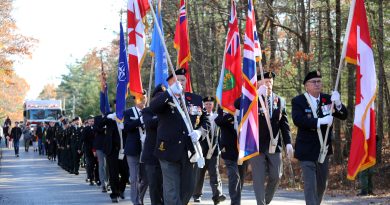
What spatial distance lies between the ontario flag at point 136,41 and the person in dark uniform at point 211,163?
2.15 meters

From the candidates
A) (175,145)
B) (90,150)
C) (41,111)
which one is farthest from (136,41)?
(41,111)

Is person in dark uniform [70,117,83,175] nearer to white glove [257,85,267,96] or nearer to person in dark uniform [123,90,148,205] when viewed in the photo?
person in dark uniform [123,90,148,205]

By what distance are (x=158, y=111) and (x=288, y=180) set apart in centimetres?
1219

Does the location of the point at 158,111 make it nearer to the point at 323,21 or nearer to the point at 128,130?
the point at 128,130

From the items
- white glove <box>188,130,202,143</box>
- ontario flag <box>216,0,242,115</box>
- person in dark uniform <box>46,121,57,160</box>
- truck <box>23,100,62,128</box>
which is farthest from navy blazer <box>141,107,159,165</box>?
truck <box>23,100,62,128</box>

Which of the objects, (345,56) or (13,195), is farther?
(13,195)

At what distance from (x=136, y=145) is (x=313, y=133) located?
13.3 feet

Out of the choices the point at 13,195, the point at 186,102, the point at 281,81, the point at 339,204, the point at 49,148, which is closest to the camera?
the point at 186,102

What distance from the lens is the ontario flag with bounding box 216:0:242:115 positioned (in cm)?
1373

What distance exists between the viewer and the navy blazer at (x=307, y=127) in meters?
10.2

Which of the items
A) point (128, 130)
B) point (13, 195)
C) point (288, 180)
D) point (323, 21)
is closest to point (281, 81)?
point (323, 21)

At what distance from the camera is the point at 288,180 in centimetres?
2191

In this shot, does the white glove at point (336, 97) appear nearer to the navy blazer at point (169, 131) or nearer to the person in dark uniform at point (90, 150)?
the navy blazer at point (169, 131)

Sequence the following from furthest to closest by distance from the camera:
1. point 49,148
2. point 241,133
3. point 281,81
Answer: point 49,148 < point 281,81 < point 241,133
